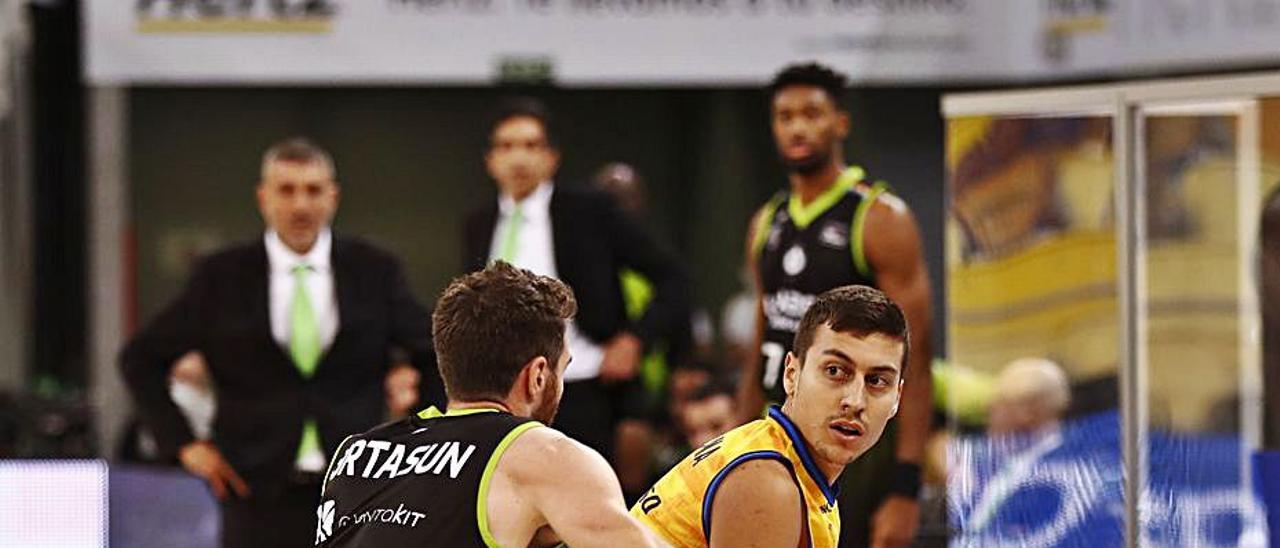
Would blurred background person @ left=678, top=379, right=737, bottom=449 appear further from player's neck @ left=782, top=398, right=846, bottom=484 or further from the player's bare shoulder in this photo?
the player's bare shoulder

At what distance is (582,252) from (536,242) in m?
0.16

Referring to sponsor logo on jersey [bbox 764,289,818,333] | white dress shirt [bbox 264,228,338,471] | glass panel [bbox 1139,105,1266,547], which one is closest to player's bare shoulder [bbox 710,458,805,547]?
glass panel [bbox 1139,105,1266,547]

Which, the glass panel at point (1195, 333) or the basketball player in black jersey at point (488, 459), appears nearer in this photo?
the basketball player in black jersey at point (488, 459)

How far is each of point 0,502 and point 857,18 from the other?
3.88m

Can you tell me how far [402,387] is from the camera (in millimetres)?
7473

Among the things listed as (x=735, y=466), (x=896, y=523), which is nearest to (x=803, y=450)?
(x=735, y=466)

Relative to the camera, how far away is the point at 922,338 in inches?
266

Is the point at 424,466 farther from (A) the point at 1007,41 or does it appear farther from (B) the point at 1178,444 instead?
(A) the point at 1007,41

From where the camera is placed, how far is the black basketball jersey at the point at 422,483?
4020 mm

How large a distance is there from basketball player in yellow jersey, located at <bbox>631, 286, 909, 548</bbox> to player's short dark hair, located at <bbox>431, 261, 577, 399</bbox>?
0.36 m

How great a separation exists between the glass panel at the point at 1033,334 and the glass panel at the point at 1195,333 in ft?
0.40

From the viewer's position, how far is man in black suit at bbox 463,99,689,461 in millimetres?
7887

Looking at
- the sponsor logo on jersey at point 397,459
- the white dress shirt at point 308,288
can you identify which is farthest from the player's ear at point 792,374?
the white dress shirt at point 308,288

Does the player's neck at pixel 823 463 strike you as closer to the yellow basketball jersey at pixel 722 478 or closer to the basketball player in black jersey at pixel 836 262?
the yellow basketball jersey at pixel 722 478
